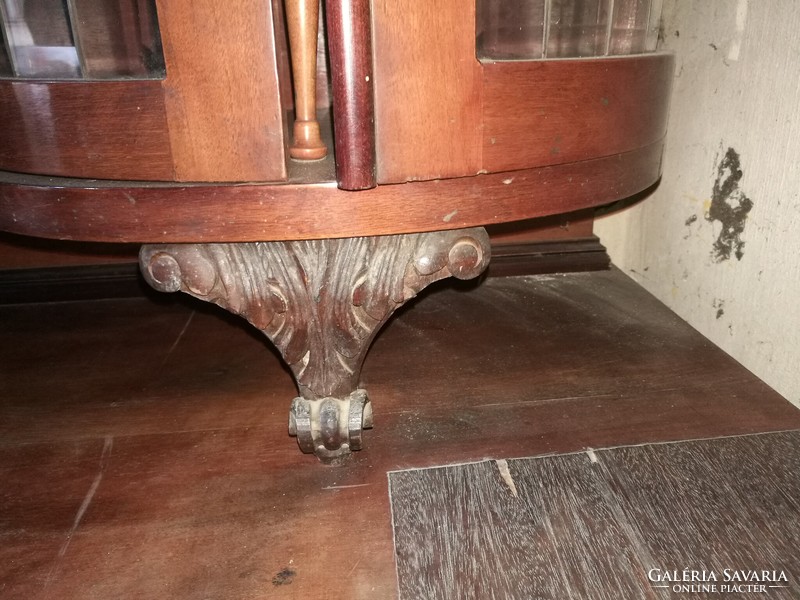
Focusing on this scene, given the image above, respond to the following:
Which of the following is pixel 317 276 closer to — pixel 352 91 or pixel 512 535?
pixel 352 91

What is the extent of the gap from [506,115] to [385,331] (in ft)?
2.01

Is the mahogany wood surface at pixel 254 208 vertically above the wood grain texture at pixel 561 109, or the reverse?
the wood grain texture at pixel 561 109

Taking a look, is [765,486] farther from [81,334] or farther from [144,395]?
Result: [81,334]

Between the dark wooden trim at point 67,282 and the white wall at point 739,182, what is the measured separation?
99 centimetres

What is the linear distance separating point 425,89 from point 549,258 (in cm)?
90

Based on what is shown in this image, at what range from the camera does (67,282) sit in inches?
49.1

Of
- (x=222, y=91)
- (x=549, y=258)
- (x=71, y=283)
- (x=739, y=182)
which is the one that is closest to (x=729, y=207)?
(x=739, y=182)

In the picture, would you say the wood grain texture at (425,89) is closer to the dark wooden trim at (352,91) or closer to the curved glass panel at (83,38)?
the dark wooden trim at (352,91)

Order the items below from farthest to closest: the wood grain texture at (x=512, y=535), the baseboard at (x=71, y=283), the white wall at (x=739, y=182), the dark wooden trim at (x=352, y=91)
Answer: the baseboard at (x=71, y=283) < the white wall at (x=739, y=182) < the wood grain texture at (x=512, y=535) < the dark wooden trim at (x=352, y=91)

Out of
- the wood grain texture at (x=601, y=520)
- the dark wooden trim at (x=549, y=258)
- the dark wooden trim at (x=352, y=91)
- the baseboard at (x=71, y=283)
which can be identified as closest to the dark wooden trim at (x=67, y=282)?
the baseboard at (x=71, y=283)

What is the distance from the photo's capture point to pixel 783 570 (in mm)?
546

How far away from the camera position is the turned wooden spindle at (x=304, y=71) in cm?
48

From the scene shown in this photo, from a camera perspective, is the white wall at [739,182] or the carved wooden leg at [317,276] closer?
the carved wooden leg at [317,276]

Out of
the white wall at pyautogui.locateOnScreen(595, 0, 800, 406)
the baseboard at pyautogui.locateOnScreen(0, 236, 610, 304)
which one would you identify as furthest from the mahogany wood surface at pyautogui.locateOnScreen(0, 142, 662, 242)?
the baseboard at pyautogui.locateOnScreen(0, 236, 610, 304)
